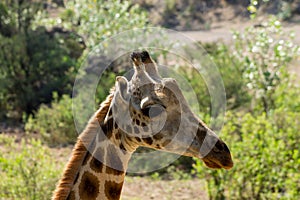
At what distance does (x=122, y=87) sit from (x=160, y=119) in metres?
0.26

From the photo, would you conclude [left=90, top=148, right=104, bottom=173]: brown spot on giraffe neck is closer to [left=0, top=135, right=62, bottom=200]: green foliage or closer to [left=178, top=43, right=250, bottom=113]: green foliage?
[left=0, top=135, right=62, bottom=200]: green foliage

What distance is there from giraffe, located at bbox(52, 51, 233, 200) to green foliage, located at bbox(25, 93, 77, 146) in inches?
315

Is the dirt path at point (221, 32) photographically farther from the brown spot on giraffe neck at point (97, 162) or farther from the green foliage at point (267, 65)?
the brown spot on giraffe neck at point (97, 162)

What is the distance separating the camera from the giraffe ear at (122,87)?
10.5ft

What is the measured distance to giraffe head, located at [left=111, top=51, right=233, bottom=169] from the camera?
304 cm

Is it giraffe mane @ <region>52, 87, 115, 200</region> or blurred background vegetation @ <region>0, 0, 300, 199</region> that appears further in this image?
blurred background vegetation @ <region>0, 0, 300, 199</region>

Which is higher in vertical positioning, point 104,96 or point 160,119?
point 160,119

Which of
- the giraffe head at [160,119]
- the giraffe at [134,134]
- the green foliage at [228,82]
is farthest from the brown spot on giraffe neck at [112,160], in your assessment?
the green foliage at [228,82]

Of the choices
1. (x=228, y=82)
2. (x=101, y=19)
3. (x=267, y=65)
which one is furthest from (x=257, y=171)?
(x=101, y=19)

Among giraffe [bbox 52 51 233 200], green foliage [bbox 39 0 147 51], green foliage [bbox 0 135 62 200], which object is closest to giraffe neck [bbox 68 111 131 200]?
giraffe [bbox 52 51 233 200]

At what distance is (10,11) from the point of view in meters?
14.8

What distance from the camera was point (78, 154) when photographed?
133 inches

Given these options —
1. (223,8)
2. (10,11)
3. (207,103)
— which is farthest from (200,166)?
(223,8)

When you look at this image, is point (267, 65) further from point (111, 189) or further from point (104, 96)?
point (111, 189)
